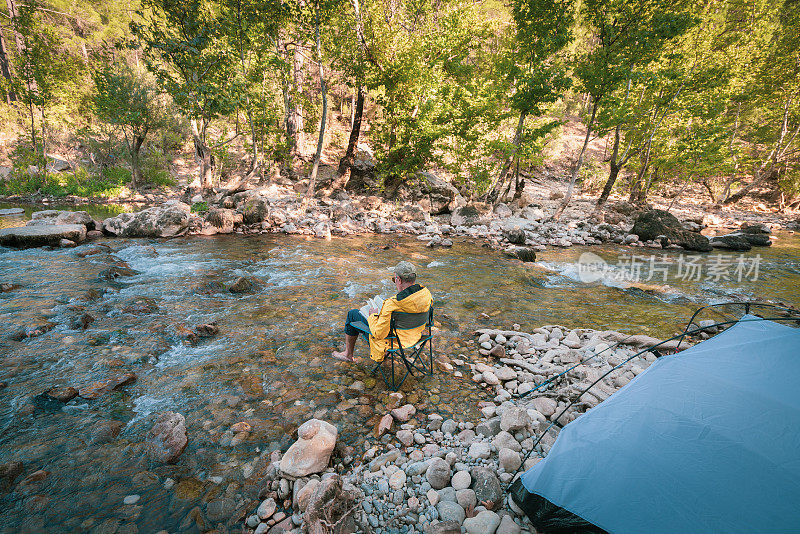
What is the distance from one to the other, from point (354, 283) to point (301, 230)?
6.56 m

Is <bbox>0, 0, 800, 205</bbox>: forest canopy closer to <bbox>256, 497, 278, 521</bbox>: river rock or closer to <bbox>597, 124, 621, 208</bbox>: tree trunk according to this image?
<bbox>597, 124, 621, 208</bbox>: tree trunk

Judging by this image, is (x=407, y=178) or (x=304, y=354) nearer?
(x=304, y=354)

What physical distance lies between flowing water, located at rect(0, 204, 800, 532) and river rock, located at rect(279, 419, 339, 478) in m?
0.36

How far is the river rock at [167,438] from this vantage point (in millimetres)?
3125

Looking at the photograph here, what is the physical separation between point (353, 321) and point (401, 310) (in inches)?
43.9

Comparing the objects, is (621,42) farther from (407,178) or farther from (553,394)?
(553,394)

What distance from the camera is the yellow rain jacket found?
409 centimetres

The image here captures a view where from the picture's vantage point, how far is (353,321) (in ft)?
15.9

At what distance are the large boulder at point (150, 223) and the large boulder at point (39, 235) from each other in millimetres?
1204

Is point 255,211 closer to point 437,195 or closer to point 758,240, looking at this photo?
point 437,195

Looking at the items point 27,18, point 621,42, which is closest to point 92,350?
point 621,42

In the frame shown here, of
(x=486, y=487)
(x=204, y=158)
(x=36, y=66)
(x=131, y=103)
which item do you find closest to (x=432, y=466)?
(x=486, y=487)

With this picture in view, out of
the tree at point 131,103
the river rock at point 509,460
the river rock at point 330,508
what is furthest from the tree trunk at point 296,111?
the river rock at point 509,460

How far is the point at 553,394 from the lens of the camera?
13.4 feet
